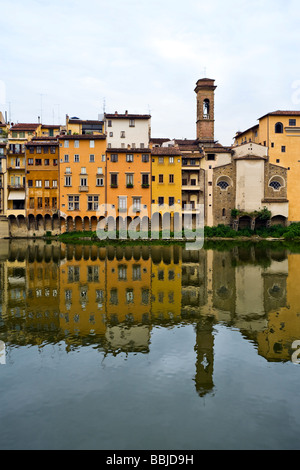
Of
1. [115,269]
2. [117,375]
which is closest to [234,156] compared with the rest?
[115,269]

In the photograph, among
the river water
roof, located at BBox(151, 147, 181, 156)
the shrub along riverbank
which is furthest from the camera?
roof, located at BBox(151, 147, 181, 156)

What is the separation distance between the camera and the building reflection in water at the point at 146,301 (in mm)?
14008

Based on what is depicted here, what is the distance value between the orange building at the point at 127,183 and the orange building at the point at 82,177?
113cm

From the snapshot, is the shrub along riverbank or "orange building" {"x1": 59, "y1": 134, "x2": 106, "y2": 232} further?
"orange building" {"x1": 59, "y1": 134, "x2": 106, "y2": 232}

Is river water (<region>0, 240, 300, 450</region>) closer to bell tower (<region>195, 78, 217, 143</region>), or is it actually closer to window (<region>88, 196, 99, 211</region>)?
window (<region>88, 196, 99, 211</region>)

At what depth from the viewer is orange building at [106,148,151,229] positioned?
173 feet

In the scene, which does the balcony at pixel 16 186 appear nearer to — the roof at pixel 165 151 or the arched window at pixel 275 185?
the roof at pixel 165 151

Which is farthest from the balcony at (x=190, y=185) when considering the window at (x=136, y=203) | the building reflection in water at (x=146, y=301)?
the building reflection in water at (x=146, y=301)

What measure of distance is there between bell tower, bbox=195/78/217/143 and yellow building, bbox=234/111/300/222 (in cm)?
747

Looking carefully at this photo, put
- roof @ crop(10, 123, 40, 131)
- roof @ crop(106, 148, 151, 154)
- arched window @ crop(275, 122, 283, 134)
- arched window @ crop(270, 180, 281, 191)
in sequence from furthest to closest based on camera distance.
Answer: roof @ crop(10, 123, 40, 131), arched window @ crop(270, 180, 281, 191), arched window @ crop(275, 122, 283, 134), roof @ crop(106, 148, 151, 154)

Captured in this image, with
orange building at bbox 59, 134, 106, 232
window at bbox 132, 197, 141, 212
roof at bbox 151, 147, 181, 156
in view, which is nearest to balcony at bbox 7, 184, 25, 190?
orange building at bbox 59, 134, 106, 232

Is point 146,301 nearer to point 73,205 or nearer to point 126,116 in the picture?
point 73,205
